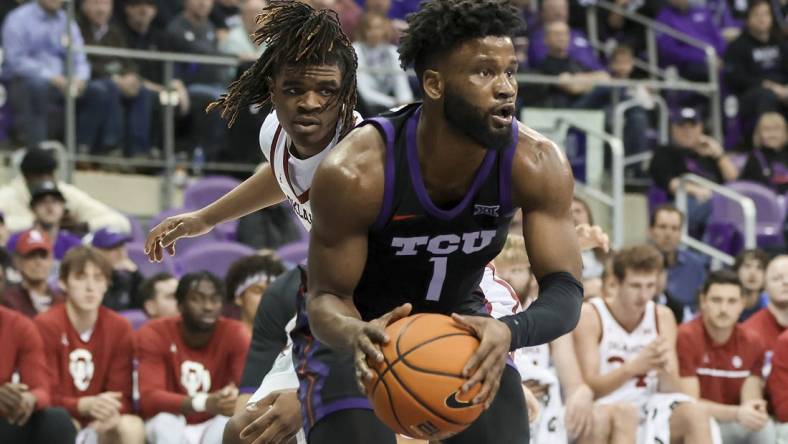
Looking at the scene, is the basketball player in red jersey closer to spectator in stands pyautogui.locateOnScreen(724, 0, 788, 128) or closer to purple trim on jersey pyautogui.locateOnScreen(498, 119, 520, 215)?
purple trim on jersey pyautogui.locateOnScreen(498, 119, 520, 215)

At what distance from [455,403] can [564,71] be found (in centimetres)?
836

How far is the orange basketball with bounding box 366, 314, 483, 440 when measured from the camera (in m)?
3.83

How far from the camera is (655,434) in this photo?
7.74 metres

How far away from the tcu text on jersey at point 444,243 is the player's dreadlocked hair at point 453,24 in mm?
484

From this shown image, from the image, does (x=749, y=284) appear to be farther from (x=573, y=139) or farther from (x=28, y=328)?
(x=28, y=328)

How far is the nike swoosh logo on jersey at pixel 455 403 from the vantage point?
12.6 feet

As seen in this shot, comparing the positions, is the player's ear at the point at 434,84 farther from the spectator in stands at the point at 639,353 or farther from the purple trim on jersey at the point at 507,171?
the spectator in stands at the point at 639,353

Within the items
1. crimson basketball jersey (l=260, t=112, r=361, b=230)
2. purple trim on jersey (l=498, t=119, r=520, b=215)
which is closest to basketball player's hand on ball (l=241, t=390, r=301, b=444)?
crimson basketball jersey (l=260, t=112, r=361, b=230)

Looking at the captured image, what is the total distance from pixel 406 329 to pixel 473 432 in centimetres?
58

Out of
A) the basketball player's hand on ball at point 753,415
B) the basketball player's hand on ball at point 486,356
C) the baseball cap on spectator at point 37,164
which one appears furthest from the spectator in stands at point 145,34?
the basketball player's hand on ball at point 486,356

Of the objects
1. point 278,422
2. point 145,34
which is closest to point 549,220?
point 278,422

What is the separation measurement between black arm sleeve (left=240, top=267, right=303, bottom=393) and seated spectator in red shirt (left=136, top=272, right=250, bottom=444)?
1.15 m

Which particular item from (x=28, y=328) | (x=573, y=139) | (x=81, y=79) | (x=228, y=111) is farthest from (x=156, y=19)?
(x=228, y=111)

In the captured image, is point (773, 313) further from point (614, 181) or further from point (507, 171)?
point (507, 171)
